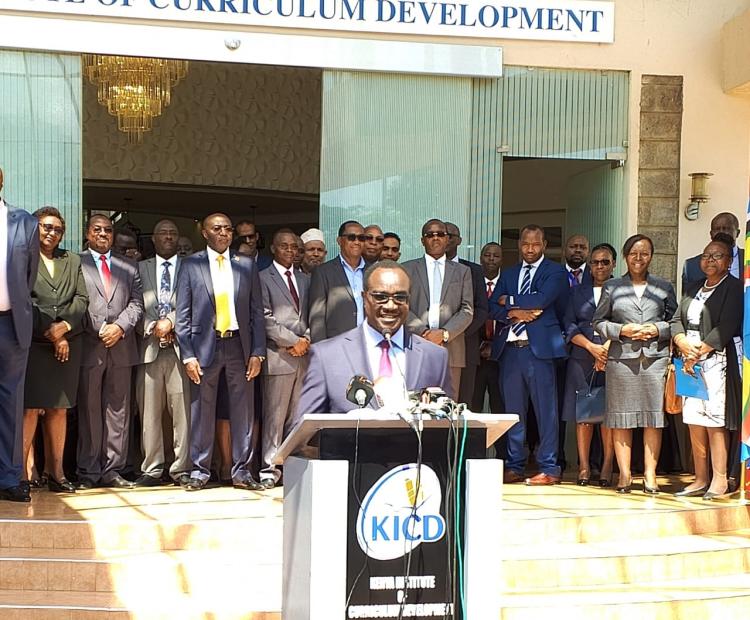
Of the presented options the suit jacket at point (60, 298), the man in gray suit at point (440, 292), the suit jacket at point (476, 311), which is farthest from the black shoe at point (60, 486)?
the suit jacket at point (476, 311)

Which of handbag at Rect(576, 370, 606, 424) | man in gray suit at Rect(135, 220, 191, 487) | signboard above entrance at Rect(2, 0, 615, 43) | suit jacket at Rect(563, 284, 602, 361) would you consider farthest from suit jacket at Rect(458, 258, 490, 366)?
signboard above entrance at Rect(2, 0, 615, 43)

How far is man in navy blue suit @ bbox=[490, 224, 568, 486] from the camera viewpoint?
811cm

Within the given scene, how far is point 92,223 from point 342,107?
8.91 feet

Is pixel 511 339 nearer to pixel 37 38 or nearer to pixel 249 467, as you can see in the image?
pixel 249 467

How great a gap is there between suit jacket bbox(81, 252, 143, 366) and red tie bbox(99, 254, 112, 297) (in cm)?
2

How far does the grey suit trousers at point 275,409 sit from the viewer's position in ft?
25.4

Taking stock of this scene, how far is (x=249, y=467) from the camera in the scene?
771 cm

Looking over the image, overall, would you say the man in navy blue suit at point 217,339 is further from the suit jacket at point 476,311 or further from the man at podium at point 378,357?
the man at podium at point 378,357

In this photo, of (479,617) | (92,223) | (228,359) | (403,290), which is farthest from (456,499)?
(92,223)

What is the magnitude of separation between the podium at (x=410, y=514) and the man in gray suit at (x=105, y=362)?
4067 mm

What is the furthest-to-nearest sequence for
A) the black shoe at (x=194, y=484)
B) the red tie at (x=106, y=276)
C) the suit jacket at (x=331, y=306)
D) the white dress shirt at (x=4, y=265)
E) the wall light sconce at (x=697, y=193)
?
the wall light sconce at (x=697, y=193) < the suit jacket at (x=331, y=306) < the red tie at (x=106, y=276) < the black shoe at (x=194, y=484) < the white dress shirt at (x=4, y=265)

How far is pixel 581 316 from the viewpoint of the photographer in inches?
321

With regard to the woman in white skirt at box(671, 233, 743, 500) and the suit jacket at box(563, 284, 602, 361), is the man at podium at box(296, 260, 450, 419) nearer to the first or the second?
the woman in white skirt at box(671, 233, 743, 500)

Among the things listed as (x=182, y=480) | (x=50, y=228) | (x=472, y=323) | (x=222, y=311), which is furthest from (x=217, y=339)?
(x=472, y=323)
